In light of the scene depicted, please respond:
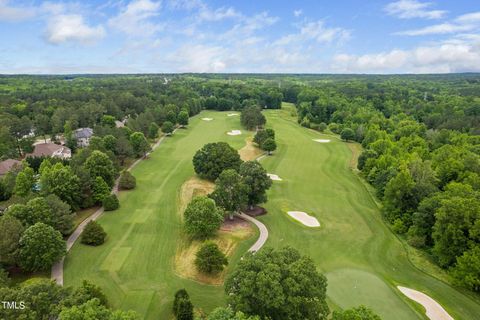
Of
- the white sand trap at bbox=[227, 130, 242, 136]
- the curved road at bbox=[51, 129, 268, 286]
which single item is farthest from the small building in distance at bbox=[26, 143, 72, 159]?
the white sand trap at bbox=[227, 130, 242, 136]

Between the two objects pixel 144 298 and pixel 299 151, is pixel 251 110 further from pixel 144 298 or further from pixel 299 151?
pixel 144 298

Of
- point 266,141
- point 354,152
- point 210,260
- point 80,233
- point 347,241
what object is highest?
point 266,141

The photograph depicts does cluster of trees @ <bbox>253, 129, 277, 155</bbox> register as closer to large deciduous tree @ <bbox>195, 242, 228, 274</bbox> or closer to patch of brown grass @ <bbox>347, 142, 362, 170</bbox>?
patch of brown grass @ <bbox>347, 142, 362, 170</bbox>

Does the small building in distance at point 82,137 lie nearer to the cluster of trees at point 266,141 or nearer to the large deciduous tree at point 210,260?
the cluster of trees at point 266,141

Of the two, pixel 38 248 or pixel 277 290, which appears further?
pixel 38 248

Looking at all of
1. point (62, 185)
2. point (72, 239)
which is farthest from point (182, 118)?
point (72, 239)

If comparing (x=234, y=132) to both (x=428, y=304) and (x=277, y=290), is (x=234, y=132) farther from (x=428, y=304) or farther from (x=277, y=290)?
(x=277, y=290)

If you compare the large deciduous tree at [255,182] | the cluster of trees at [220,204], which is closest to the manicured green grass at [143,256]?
the cluster of trees at [220,204]
